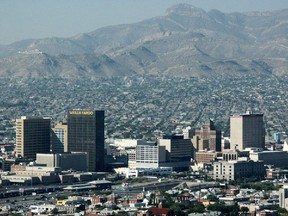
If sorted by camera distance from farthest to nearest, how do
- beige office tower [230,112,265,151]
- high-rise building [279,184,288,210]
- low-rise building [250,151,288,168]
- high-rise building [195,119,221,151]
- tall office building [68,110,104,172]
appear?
1. beige office tower [230,112,265,151]
2. high-rise building [195,119,221,151]
3. low-rise building [250,151,288,168]
4. tall office building [68,110,104,172]
5. high-rise building [279,184,288,210]

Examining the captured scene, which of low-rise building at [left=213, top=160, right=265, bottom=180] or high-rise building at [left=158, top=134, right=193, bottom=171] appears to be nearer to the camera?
low-rise building at [left=213, top=160, right=265, bottom=180]

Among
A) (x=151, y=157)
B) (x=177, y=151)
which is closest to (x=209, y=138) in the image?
(x=177, y=151)

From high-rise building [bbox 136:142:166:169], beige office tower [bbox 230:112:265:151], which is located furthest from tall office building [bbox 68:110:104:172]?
beige office tower [bbox 230:112:265:151]

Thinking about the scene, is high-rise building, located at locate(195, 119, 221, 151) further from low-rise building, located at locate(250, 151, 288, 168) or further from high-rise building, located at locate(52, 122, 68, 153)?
high-rise building, located at locate(52, 122, 68, 153)

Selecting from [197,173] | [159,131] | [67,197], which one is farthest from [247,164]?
[159,131]

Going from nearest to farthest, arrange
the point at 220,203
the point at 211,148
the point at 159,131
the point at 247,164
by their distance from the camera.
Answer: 1. the point at 220,203
2. the point at 247,164
3. the point at 211,148
4. the point at 159,131

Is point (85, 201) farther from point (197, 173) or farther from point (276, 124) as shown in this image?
point (276, 124)
